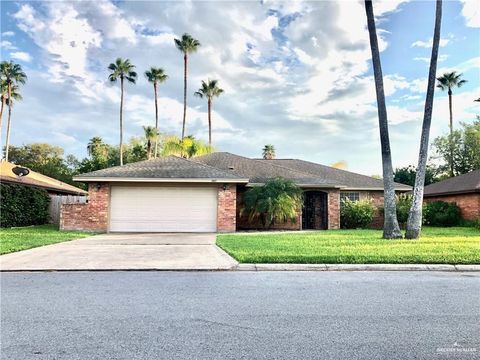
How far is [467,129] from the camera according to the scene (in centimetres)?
3650

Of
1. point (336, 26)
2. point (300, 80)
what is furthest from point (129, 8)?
point (300, 80)

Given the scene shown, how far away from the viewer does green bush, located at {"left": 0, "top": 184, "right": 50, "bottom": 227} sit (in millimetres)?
16734

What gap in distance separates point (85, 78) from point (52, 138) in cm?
1967

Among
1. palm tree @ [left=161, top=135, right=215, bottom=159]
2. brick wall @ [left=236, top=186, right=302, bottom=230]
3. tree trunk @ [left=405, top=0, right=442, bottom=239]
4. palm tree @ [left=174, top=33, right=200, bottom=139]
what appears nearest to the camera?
tree trunk @ [left=405, top=0, right=442, bottom=239]

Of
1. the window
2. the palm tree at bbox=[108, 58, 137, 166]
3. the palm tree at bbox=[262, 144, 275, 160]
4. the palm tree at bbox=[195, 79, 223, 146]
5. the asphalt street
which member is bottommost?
the asphalt street

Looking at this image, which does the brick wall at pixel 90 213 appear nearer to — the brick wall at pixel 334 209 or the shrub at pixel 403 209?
the brick wall at pixel 334 209

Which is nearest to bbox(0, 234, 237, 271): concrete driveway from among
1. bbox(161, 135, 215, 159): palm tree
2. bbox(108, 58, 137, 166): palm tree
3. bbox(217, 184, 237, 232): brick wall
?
bbox(217, 184, 237, 232): brick wall

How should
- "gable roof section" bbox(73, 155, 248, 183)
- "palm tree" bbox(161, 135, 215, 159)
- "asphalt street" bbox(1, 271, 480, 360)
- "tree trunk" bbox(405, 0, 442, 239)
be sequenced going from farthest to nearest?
1. "palm tree" bbox(161, 135, 215, 159)
2. "gable roof section" bbox(73, 155, 248, 183)
3. "tree trunk" bbox(405, 0, 442, 239)
4. "asphalt street" bbox(1, 271, 480, 360)

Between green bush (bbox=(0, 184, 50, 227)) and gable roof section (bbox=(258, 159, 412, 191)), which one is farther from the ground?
gable roof section (bbox=(258, 159, 412, 191))

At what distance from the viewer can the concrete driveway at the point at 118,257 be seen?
7832mm

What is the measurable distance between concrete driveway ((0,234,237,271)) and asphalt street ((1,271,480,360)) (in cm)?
86

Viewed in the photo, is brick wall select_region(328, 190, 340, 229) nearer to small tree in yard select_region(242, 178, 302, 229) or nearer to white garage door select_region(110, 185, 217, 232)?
small tree in yard select_region(242, 178, 302, 229)

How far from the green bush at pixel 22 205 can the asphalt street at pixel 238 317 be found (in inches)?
458

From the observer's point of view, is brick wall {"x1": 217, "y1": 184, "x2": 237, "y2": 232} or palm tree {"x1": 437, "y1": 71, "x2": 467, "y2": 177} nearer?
brick wall {"x1": 217, "y1": 184, "x2": 237, "y2": 232}
